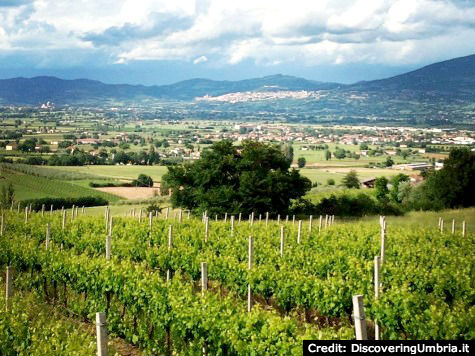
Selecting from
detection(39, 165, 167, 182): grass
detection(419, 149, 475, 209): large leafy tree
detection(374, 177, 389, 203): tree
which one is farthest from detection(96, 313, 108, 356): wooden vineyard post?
detection(39, 165, 167, 182): grass

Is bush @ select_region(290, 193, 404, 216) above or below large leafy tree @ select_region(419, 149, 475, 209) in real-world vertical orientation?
below

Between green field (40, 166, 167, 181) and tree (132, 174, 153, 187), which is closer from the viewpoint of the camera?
tree (132, 174, 153, 187)

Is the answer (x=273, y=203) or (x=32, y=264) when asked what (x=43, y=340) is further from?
(x=273, y=203)

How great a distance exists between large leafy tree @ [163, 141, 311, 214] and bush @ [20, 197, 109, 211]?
1399 centimetres

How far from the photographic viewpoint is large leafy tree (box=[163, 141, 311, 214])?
115ft

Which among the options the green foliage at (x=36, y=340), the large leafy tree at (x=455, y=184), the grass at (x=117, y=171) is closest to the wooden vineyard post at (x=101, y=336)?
the green foliage at (x=36, y=340)

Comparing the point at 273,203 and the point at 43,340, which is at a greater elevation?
the point at 43,340

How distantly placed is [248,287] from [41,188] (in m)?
44.1

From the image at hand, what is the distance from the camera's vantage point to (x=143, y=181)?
5859 centimetres

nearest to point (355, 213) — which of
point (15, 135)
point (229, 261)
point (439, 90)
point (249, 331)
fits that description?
point (229, 261)

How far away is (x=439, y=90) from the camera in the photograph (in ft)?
638

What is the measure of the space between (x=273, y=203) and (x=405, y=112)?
159 meters

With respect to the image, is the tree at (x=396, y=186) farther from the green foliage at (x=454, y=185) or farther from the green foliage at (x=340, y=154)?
the green foliage at (x=340, y=154)

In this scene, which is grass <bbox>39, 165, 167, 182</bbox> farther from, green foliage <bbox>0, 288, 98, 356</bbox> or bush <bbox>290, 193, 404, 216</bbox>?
green foliage <bbox>0, 288, 98, 356</bbox>
